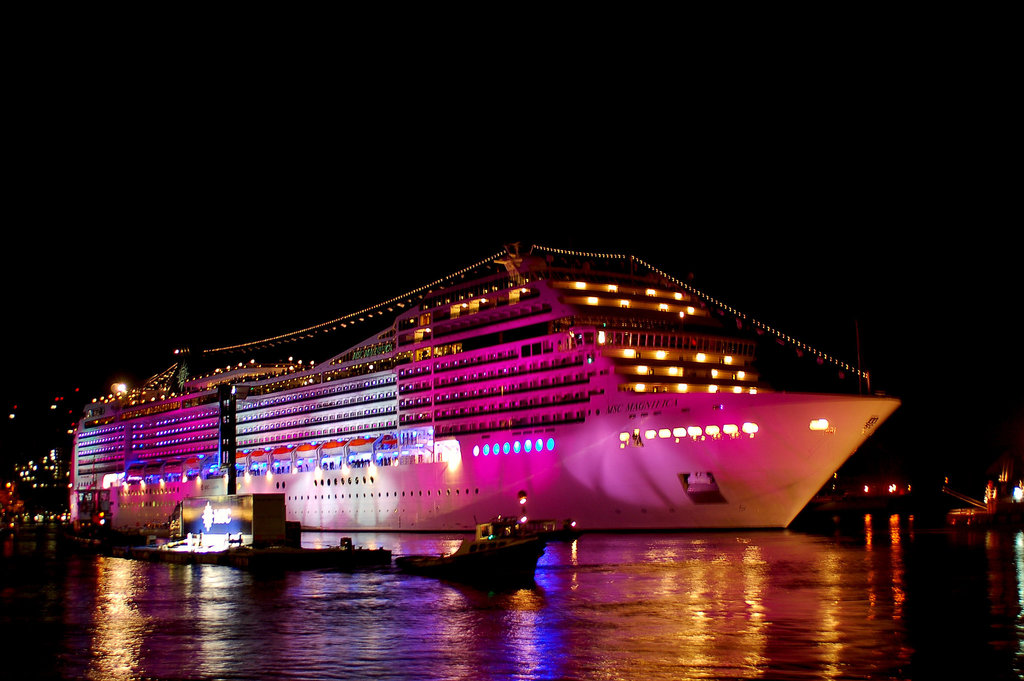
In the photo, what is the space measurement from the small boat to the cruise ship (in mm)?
14192

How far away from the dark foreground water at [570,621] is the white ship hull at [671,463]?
5.82 meters

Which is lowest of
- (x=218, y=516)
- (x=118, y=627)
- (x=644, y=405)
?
(x=118, y=627)

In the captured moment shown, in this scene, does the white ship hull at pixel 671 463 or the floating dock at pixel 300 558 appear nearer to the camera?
the floating dock at pixel 300 558

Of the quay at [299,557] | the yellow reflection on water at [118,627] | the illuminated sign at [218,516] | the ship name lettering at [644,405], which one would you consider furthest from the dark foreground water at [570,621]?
the ship name lettering at [644,405]

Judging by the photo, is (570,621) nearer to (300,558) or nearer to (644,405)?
(300,558)

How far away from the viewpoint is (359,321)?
77.0 metres

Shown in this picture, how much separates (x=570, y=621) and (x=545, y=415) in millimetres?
30863

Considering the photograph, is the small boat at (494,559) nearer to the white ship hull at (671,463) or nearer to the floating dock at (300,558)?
the floating dock at (300,558)

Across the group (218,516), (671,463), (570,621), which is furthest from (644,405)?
(570,621)

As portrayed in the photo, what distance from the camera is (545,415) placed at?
5831 cm

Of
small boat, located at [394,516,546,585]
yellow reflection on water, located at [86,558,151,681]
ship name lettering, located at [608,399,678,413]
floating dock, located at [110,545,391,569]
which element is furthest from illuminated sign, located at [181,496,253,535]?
ship name lettering, located at [608,399,678,413]

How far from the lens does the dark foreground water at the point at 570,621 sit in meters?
21.8

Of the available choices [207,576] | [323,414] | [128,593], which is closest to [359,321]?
[323,414]

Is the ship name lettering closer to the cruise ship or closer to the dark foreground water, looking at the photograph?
the cruise ship
